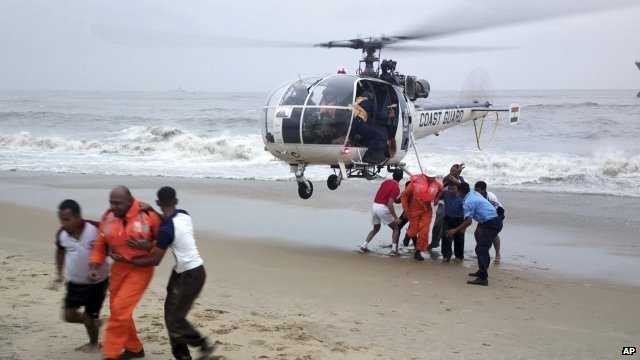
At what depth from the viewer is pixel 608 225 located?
13.4 m

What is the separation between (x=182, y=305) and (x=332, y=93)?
6200 millimetres

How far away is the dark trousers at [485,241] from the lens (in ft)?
29.2

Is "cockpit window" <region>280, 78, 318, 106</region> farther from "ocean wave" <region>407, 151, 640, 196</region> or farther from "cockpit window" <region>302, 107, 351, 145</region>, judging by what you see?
"ocean wave" <region>407, 151, 640, 196</region>

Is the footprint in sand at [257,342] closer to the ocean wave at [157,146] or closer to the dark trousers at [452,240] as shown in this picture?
the dark trousers at [452,240]

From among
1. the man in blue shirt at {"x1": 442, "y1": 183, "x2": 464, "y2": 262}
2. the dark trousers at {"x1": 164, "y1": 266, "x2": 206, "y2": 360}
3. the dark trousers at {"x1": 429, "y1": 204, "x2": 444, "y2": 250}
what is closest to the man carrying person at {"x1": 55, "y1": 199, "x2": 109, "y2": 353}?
the dark trousers at {"x1": 164, "y1": 266, "x2": 206, "y2": 360}

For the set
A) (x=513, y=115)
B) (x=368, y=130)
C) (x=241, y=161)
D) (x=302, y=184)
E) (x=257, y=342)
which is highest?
(x=513, y=115)

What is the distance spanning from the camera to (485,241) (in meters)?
8.96

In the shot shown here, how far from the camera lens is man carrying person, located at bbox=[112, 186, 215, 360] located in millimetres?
5145

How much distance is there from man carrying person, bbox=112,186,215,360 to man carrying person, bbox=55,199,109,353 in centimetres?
49

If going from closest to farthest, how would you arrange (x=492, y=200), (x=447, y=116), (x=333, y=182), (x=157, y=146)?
(x=492, y=200) < (x=333, y=182) < (x=447, y=116) < (x=157, y=146)

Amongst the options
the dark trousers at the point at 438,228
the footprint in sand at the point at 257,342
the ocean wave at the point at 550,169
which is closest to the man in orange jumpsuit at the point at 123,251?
the footprint in sand at the point at 257,342

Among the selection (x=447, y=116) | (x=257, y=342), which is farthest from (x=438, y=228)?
(x=257, y=342)

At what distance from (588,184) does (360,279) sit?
44.1ft

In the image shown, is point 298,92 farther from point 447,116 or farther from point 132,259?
point 132,259
